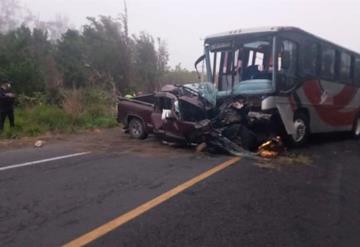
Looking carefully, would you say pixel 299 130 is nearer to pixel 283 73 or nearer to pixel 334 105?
pixel 283 73

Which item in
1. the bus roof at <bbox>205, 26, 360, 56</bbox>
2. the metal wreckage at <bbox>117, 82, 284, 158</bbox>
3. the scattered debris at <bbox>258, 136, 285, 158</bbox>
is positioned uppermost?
the bus roof at <bbox>205, 26, 360, 56</bbox>

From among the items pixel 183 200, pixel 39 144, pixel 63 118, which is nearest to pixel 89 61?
pixel 63 118

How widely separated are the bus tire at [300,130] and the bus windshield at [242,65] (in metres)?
1.47

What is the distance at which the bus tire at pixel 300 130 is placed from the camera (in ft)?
37.2

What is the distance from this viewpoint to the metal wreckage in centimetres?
1005

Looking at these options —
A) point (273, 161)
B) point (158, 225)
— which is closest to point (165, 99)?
point (273, 161)

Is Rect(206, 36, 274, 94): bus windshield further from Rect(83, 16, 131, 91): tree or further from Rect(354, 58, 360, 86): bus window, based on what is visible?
Rect(83, 16, 131, 91): tree

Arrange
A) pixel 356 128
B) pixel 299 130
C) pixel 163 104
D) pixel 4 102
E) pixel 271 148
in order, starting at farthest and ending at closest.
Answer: pixel 356 128 → pixel 4 102 → pixel 299 130 → pixel 163 104 → pixel 271 148

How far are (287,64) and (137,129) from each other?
4.42 m

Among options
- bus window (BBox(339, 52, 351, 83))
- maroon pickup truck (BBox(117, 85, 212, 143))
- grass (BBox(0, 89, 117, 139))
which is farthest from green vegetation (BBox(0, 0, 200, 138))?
bus window (BBox(339, 52, 351, 83))

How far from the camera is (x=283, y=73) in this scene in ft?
35.1

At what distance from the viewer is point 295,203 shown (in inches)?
230

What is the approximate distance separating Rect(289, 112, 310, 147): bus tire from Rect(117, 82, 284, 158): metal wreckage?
0.54 m

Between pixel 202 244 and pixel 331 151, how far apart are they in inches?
302
